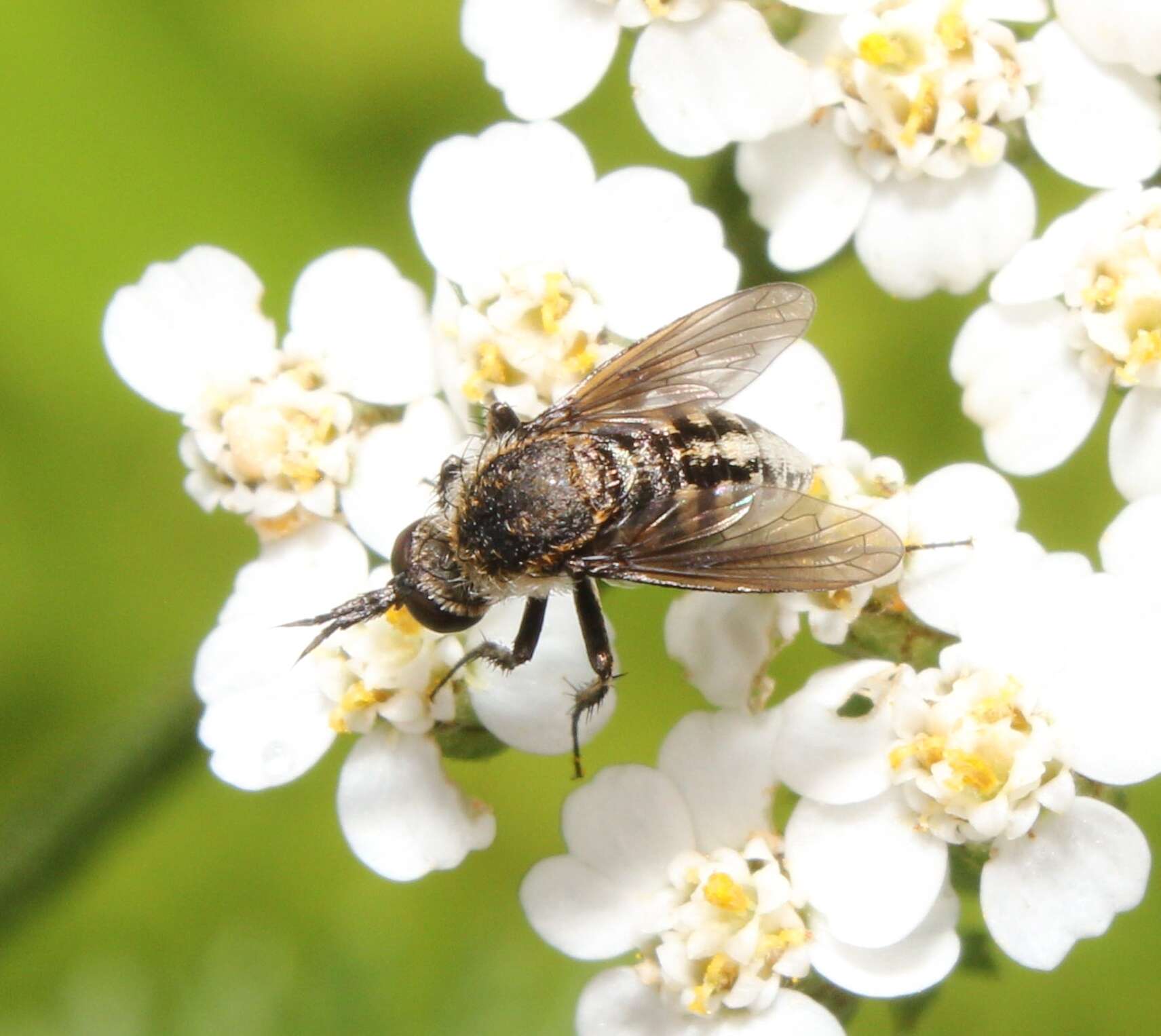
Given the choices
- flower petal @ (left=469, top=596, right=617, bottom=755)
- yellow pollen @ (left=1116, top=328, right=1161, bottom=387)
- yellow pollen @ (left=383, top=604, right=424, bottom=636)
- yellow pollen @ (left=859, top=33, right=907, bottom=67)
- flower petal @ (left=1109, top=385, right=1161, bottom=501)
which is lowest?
flower petal @ (left=1109, top=385, right=1161, bottom=501)

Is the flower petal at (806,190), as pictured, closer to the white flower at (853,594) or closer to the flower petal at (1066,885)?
the white flower at (853,594)

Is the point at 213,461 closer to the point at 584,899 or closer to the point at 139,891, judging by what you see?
the point at 584,899

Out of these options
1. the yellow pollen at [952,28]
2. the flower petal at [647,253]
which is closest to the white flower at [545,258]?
the flower petal at [647,253]

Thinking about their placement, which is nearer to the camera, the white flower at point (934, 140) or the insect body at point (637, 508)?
the insect body at point (637, 508)

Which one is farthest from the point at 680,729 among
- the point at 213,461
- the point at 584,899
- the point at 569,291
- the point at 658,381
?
the point at 213,461

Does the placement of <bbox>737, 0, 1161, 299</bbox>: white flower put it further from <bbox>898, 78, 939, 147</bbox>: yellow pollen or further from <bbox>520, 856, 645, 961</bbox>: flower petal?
<bbox>520, 856, 645, 961</bbox>: flower petal

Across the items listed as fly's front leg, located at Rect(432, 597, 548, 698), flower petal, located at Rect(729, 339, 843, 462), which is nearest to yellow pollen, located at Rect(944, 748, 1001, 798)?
flower petal, located at Rect(729, 339, 843, 462)
